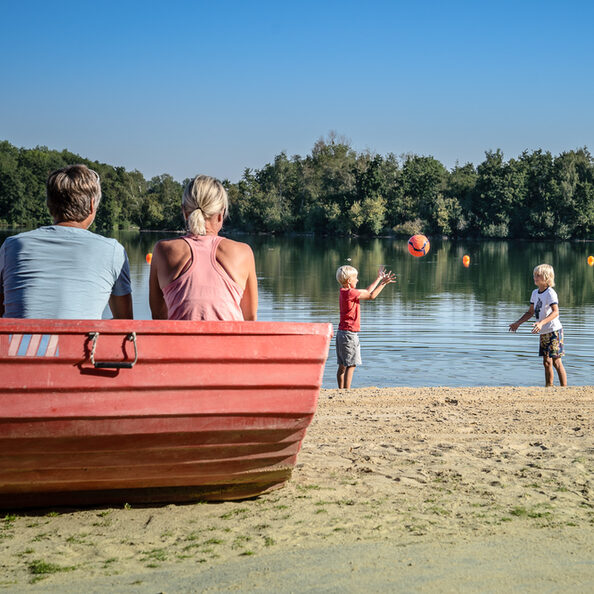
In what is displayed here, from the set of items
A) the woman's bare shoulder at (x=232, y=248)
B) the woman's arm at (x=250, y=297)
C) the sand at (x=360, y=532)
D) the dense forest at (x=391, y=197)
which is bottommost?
the sand at (x=360, y=532)

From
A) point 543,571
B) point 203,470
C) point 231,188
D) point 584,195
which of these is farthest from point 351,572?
point 231,188

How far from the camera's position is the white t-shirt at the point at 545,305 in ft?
32.2

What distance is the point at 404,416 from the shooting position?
744 centimetres

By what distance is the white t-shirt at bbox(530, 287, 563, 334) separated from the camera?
9.80 m

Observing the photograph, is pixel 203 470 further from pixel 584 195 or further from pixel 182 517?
pixel 584 195

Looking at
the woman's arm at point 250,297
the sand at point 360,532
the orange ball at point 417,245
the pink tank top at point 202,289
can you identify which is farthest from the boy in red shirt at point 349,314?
the orange ball at point 417,245

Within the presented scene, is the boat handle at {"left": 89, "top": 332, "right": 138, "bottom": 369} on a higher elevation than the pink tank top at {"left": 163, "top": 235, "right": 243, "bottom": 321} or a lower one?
lower

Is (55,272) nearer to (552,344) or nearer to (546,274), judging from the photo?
(546,274)

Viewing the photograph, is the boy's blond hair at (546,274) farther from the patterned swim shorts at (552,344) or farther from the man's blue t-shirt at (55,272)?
the man's blue t-shirt at (55,272)

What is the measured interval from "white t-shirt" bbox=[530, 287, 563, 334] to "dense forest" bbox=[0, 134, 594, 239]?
276ft

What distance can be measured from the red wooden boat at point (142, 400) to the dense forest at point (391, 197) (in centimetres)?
9069

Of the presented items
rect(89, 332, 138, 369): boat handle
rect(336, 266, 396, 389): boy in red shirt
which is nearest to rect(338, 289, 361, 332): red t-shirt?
rect(336, 266, 396, 389): boy in red shirt

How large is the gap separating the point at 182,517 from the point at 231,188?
395 feet

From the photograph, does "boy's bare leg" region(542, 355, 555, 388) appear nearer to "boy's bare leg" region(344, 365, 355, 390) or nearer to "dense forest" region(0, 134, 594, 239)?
"boy's bare leg" region(344, 365, 355, 390)
